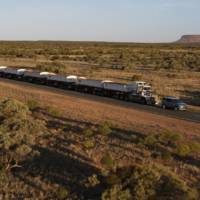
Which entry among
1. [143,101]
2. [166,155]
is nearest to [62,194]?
[166,155]

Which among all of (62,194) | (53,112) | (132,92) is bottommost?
(132,92)

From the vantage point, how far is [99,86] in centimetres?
5372

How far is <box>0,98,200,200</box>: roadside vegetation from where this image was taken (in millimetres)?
18984

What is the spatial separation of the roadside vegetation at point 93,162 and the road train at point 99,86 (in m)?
17.8

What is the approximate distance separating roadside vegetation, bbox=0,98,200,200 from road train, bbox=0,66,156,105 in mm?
17808

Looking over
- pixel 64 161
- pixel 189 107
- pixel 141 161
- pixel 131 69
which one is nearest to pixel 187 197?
pixel 141 161

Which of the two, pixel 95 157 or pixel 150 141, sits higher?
pixel 150 141

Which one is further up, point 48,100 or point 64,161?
point 64,161

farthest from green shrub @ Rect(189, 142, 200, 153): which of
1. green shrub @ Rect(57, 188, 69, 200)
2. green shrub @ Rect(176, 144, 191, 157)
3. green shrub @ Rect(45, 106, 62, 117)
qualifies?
green shrub @ Rect(45, 106, 62, 117)

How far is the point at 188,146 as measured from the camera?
78.4ft

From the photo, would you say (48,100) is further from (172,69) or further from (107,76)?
(172,69)

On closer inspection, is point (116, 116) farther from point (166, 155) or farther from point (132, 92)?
point (132, 92)

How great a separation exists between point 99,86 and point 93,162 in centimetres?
3103

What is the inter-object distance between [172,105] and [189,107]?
324cm
